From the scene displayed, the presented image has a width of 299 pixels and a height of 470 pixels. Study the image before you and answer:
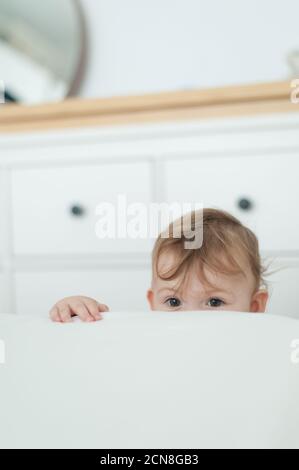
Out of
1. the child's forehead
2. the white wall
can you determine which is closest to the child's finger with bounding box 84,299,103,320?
the child's forehead

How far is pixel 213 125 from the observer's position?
1092 millimetres

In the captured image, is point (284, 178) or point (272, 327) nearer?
point (272, 327)

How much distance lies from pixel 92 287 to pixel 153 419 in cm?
77

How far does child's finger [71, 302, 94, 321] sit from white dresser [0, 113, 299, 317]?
1.79ft

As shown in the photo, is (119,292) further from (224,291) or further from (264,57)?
(264,57)

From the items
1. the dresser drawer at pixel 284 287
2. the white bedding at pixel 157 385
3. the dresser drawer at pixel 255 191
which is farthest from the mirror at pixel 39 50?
the white bedding at pixel 157 385

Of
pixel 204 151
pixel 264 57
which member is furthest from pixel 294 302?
pixel 264 57

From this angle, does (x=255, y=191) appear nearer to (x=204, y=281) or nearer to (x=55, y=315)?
(x=204, y=281)

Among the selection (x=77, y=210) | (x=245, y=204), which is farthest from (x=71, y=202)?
(x=245, y=204)

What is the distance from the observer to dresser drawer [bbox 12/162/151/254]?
3.76ft

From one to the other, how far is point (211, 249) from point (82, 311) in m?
0.25

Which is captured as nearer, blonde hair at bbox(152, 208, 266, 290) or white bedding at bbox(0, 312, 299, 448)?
white bedding at bbox(0, 312, 299, 448)

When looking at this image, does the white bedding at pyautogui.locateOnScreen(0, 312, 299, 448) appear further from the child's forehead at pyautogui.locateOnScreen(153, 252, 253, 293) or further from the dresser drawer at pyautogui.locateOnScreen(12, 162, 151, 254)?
the dresser drawer at pyautogui.locateOnScreen(12, 162, 151, 254)

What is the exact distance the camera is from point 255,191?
3.51ft
